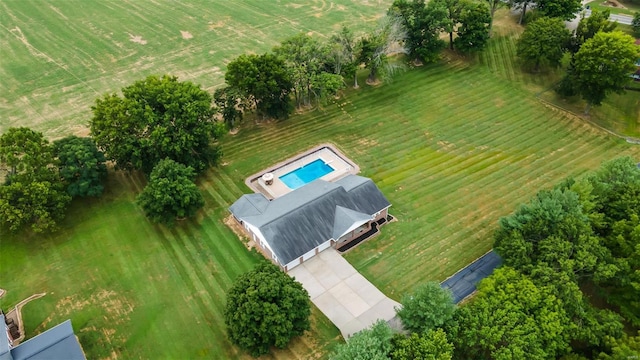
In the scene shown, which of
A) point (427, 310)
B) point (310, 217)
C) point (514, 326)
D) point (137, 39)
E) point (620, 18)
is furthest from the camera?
point (620, 18)

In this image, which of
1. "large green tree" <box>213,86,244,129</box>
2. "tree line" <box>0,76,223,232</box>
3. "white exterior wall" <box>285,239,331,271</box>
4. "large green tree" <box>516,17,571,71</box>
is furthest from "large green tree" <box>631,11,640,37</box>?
"tree line" <box>0,76,223,232</box>

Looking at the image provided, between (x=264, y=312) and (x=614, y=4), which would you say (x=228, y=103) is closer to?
(x=264, y=312)

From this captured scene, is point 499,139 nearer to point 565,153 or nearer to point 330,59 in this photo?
point 565,153

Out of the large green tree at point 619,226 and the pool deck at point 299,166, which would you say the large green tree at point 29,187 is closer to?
the pool deck at point 299,166

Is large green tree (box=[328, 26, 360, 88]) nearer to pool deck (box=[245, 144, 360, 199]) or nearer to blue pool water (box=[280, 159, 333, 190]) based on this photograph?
pool deck (box=[245, 144, 360, 199])

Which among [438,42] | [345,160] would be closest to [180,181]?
[345,160]

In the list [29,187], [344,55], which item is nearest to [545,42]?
[344,55]

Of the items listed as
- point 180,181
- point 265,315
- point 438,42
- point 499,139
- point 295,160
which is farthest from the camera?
point 438,42
